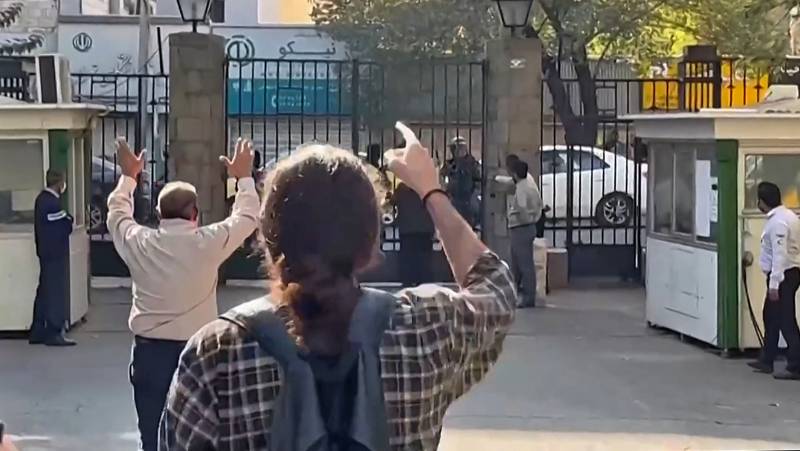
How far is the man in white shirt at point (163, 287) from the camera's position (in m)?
6.09

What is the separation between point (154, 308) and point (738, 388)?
6.11 m

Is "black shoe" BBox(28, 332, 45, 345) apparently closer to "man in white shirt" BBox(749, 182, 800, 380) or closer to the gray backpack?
"man in white shirt" BBox(749, 182, 800, 380)

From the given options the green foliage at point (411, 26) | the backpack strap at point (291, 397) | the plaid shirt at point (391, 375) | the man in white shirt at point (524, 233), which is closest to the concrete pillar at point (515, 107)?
the man in white shirt at point (524, 233)

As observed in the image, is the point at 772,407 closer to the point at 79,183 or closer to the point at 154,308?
the point at 154,308

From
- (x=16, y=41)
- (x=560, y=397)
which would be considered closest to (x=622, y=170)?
(x=560, y=397)

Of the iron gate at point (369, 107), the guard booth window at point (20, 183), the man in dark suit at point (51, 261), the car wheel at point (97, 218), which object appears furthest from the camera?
the car wheel at point (97, 218)

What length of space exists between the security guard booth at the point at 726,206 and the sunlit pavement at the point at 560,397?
372mm

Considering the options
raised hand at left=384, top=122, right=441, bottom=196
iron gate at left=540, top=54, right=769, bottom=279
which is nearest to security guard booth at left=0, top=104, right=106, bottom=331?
iron gate at left=540, top=54, right=769, bottom=279

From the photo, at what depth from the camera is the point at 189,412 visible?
9.12 feet

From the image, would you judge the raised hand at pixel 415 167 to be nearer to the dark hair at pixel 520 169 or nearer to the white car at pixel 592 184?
the dark hair at pixel 520 169

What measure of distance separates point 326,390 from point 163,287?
3.58 metres

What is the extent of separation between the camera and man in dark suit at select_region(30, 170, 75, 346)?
12.4m

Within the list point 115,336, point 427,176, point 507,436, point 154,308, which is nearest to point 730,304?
point 507,436

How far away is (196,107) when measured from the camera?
53.2ft
